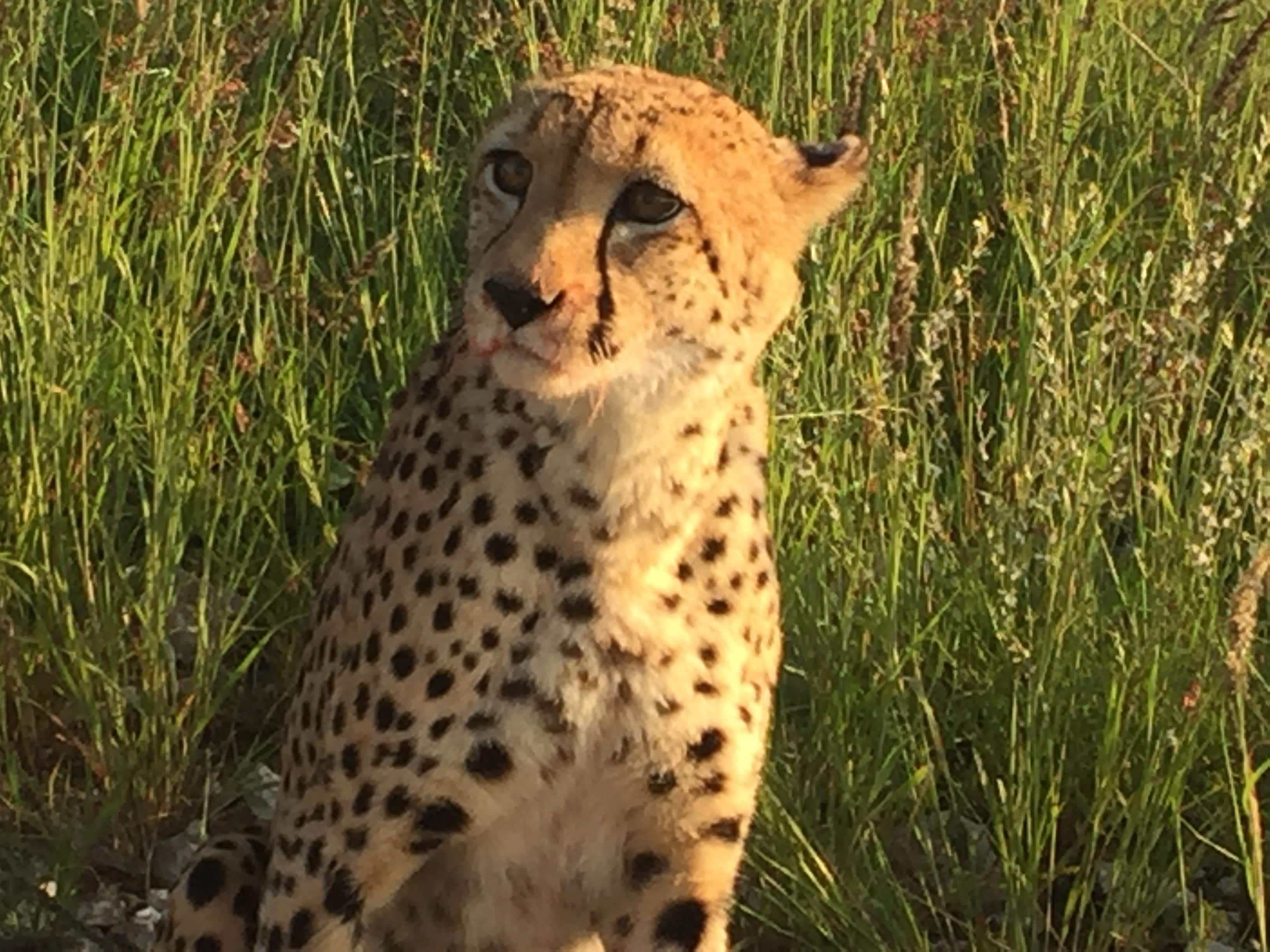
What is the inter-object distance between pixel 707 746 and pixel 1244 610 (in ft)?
1.42

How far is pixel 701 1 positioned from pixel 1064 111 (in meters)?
0.49

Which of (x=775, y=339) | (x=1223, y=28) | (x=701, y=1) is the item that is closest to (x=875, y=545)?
(x=775, y=339)

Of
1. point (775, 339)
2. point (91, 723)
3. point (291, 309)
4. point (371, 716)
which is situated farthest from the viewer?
point (291, 309)

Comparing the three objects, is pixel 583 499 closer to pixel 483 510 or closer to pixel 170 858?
pixel 483 510

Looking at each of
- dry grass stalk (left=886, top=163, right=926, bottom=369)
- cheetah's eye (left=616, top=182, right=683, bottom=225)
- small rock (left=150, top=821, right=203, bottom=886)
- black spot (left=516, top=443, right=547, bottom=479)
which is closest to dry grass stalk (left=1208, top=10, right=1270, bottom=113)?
dry grass stalk (left=886, top=163, right=926, bottom=369)

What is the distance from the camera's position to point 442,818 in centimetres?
173

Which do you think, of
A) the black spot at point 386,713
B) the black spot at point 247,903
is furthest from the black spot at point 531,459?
the black spot at point 247,903

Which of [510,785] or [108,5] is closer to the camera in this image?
[510,785]

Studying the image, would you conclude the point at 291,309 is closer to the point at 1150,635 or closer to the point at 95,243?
the point at 95,243

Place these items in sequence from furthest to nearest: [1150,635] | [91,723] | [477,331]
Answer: [91,723] → [1150,635] → [477,331]

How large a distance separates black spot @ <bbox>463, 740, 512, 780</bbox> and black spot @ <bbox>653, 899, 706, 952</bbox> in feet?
0.65

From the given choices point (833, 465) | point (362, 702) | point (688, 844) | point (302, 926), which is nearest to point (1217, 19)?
point (833, 465)

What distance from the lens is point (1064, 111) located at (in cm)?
261

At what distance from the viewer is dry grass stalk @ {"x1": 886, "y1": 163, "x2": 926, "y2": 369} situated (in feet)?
6.66
